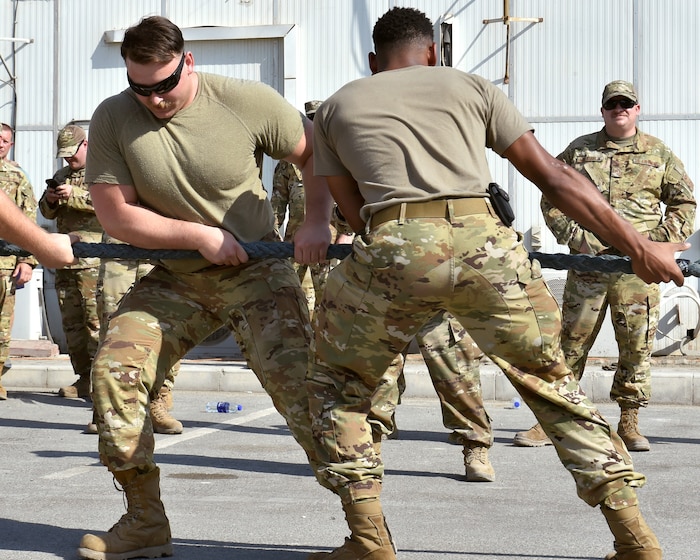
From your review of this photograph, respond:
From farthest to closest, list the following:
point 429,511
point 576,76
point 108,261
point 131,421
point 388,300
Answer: point 576,76
point 108,261
point 429,511
point 131,421
point 388,300

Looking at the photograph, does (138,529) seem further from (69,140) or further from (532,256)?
(69,140)

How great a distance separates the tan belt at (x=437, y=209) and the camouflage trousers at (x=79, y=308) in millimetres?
6246

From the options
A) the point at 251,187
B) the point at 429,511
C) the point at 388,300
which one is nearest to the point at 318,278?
the point at 429,511

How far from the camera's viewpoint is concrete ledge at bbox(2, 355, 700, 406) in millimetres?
10344

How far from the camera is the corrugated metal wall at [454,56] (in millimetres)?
13570

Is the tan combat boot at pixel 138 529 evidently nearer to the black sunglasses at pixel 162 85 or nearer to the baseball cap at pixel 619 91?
the black sunglasses at pixel 162 85

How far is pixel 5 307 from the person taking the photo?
33.5ft

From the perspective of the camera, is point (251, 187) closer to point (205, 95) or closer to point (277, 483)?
point (205, 95)

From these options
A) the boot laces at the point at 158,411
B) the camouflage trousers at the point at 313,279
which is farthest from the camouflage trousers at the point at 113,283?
the camouflage trousers at the point at 313,279

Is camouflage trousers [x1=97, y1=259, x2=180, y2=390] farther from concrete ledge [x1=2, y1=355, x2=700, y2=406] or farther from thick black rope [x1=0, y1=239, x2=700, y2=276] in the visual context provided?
thick black rope [x1=0, y1=239, x2=700, y2=276]

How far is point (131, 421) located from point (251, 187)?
97 centimetres

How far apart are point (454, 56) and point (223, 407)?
6.04 meters

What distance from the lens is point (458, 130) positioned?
3.93 meters

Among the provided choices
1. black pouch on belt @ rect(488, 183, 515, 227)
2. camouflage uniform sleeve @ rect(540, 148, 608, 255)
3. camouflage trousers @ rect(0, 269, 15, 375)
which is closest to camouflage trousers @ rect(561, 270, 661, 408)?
camouflage uniform sleeve @ rect(540, 148, 608, 255)
